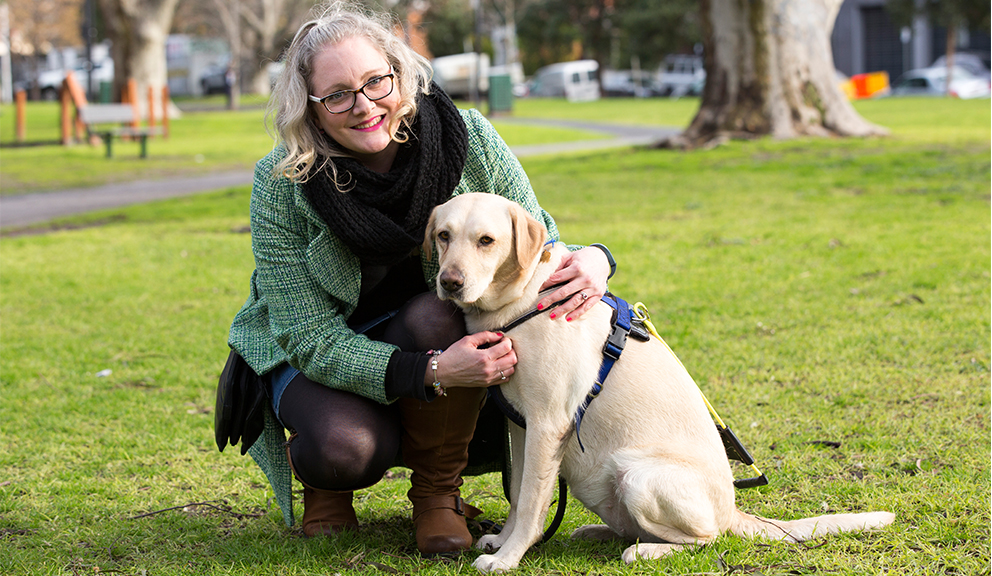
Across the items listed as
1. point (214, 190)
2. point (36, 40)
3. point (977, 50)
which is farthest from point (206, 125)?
point (977, 50)

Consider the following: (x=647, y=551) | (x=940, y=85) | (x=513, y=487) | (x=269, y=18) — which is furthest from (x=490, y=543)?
(x=269, y=18)

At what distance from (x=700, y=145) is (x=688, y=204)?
571cm

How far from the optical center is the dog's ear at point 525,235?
288cm

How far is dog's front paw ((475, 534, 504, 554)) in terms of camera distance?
10.3 ft

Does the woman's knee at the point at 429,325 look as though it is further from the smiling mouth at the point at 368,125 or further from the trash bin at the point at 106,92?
the trash bin at the point at 106,92

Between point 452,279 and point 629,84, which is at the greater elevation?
point 629,84

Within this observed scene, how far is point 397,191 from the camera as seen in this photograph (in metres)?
3.10

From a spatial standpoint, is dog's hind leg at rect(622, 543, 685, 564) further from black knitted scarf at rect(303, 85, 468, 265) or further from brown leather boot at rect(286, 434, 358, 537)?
black knitted scarf at rect(303, 85, 468, 265)

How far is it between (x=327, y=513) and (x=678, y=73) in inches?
2147

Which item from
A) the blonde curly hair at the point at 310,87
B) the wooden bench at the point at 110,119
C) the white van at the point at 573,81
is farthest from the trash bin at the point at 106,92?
the white van at the point at 573,81

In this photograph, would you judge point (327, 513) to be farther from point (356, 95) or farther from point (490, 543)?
point (356, 95)

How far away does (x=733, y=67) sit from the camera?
1650cm

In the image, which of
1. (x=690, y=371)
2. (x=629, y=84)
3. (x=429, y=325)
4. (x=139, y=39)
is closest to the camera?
(x=429, y=325)

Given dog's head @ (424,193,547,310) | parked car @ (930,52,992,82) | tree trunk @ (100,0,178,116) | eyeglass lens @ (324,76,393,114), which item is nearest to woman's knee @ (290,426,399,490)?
dog's head @ (424,193,547,310)
